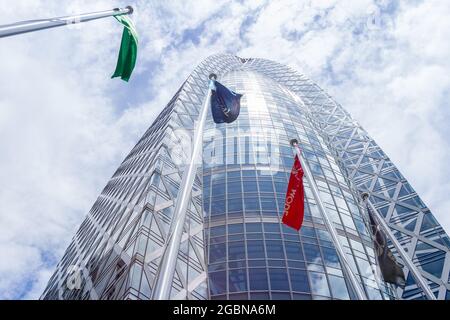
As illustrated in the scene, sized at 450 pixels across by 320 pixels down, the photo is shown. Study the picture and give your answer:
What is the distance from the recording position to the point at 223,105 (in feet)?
61.1

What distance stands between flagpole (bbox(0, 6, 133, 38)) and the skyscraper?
712 cm

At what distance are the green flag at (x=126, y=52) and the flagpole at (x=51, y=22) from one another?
562 millimetres

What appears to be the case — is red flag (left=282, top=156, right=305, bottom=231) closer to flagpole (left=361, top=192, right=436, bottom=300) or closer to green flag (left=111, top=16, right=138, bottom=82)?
flagpole (left=361, top=192, right=436, bottom=300)

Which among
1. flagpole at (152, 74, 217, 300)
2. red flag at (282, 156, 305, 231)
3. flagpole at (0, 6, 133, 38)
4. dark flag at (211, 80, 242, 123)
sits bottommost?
flagpole at (152, 74, 217, 300)

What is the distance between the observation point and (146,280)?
21312 millimetres

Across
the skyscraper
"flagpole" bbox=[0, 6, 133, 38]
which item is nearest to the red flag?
the skyscraper

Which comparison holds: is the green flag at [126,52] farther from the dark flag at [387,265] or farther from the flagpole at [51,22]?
the dark flag at [387,265]

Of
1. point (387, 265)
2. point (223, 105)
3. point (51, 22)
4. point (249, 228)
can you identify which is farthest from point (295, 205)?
point (249, 228)

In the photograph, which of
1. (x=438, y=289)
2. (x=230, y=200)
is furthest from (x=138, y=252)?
(x=438, y=289)

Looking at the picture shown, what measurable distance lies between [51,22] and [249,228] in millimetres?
20032

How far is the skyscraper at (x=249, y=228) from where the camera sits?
23125 millimetres

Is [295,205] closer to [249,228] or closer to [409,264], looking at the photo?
[409,264]

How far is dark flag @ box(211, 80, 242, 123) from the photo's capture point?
1839cm

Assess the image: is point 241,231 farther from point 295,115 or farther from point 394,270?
point 295,115
